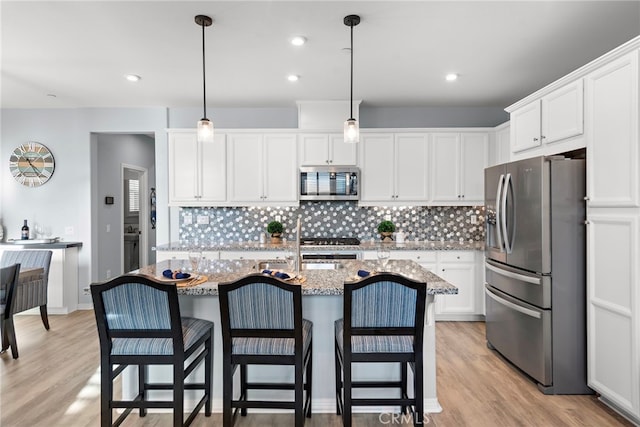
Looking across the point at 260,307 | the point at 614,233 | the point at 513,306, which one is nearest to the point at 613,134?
the point at 614,233

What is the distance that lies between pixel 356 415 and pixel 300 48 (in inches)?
111

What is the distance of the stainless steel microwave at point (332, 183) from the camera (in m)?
4.54

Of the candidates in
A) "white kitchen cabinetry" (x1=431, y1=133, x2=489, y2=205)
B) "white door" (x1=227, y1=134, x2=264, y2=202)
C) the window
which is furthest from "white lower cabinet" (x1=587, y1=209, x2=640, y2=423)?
the window

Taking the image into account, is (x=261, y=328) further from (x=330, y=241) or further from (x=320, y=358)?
(x=330, y=241)

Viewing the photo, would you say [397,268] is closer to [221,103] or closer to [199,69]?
[199,69]

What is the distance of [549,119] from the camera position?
291cm

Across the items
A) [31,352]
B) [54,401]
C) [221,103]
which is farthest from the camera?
[221,103]

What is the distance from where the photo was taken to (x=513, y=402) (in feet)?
8.38

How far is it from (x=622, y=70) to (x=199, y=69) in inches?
131

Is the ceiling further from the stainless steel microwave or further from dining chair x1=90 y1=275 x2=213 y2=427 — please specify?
dining chair x1=90 y1=275 x2=213 y2=427

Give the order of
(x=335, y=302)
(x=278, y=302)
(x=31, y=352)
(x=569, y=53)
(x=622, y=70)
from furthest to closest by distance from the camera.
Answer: (x=31, y=352) → (x=569, y=53) → (x=335, y=302) → (x=622, y=70) → (x=278, y=302)

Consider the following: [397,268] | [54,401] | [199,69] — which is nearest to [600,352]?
[397,268]

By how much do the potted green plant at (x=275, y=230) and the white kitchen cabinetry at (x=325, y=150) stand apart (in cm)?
87

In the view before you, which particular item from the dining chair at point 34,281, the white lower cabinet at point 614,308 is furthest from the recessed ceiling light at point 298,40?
the dining chair at point 34,281
